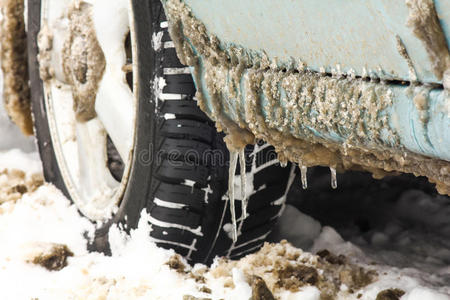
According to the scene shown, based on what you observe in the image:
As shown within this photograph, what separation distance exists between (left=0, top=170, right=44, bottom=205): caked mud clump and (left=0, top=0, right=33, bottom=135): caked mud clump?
0.24m

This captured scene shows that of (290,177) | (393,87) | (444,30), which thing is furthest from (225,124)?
(444,30)

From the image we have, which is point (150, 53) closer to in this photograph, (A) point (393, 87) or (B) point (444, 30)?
(A) point (393, 87)

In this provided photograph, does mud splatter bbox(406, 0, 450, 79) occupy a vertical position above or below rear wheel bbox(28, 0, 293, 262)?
above

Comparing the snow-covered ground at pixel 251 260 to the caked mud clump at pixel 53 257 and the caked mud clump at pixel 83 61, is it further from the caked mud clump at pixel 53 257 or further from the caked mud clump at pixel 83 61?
the caked mud clump at pixel 83 61

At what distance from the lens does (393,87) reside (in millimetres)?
816

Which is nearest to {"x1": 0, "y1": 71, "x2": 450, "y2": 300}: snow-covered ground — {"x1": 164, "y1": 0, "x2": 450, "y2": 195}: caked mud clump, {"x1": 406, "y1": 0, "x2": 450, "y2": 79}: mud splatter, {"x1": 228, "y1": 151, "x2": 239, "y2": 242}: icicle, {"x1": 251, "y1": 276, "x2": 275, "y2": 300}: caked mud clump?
{"x1": 251, "y1": 276, "x2": 275, "y2": 300}: caked mud clump

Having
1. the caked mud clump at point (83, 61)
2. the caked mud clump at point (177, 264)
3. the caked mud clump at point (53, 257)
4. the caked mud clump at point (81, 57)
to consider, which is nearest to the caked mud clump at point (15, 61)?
the caked mud clump at point (81, 57)

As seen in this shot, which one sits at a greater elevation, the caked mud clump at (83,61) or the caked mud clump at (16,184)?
the caked mud clump at (83,61)

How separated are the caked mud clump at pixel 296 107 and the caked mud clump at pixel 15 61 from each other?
4.03 ft

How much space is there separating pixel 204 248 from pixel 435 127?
35.4 inches

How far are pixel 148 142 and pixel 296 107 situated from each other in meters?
0.55

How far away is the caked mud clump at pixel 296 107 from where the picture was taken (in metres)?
0.87

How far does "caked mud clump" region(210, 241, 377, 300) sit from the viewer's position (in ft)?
4.51

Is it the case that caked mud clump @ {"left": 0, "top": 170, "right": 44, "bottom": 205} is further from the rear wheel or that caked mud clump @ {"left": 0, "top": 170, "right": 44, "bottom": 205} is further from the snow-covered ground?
the rear wheel
